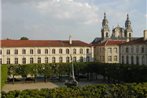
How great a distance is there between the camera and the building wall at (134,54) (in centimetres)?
6547

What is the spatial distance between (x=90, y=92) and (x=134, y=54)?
1910 inches

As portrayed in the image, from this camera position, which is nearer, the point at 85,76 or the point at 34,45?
the point at 85,76

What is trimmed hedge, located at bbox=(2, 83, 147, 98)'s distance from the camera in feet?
65.9

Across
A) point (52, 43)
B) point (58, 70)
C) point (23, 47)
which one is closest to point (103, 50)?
point (52, 43)

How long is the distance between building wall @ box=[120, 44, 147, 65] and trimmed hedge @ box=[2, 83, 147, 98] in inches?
1670

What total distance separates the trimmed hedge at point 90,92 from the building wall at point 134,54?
42.4 meters

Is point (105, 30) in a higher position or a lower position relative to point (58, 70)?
higher

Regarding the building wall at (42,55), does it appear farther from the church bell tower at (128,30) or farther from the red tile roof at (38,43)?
the church bell tower at (128,30)

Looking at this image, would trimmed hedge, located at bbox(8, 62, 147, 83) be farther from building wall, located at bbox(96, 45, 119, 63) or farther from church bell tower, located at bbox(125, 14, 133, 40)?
church bell tower, located at bbox(125, 14, 133, 40)

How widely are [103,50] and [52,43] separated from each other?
13182mm

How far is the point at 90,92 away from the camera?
21750 mm

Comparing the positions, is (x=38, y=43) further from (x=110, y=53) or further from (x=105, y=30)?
(x=105, y=30)

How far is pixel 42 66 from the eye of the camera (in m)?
61.4

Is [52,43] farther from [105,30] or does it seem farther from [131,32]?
[131,32]
